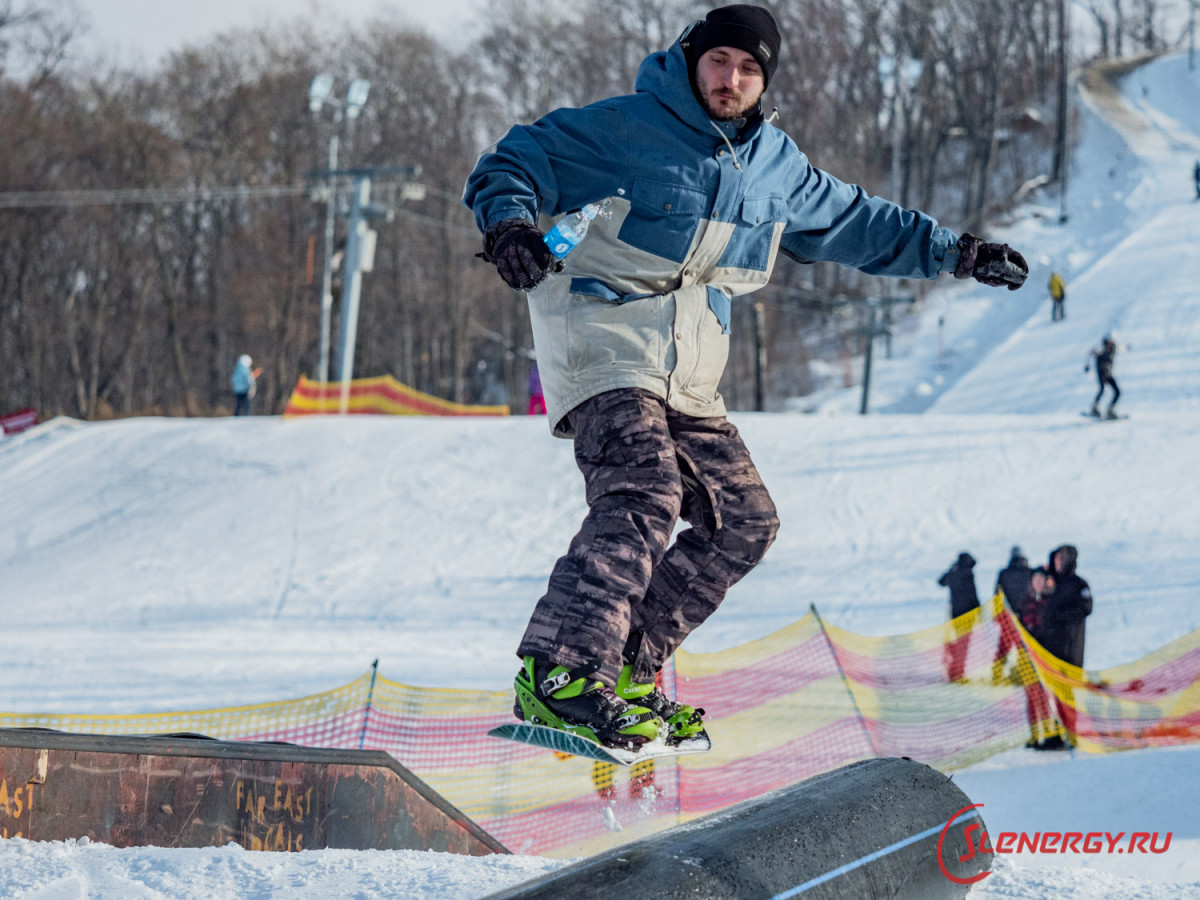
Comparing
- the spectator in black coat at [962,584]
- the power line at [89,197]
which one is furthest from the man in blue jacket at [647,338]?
the power line at [89,197]

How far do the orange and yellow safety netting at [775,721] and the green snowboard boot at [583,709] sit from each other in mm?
2545

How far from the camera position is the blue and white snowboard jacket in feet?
9.45

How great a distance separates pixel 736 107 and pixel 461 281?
37032 millimetres

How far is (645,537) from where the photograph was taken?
9.10 feet

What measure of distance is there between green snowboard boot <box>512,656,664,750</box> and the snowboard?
0.04 feet

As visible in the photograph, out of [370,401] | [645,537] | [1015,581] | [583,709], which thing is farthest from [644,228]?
[370,401]

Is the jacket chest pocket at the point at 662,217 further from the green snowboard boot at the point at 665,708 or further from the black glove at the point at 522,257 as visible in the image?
the green snowboard boot at the point at 665,708

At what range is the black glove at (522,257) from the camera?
8.18 feet

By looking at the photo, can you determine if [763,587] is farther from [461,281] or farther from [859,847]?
[461,281]

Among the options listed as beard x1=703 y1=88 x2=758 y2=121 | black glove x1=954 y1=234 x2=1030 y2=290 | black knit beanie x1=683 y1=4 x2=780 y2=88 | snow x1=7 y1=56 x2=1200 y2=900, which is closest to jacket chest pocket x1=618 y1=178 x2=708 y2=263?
beard x1=703 y1=88 x2=758 y2=121

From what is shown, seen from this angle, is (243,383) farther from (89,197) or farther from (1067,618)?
(1067,618)

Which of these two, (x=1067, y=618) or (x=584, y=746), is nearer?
(x=584, y=746)

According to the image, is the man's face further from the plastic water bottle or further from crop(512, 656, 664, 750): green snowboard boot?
crop(512, 656, 664, 750): green snowboard boot

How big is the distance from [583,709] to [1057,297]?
2841cm
